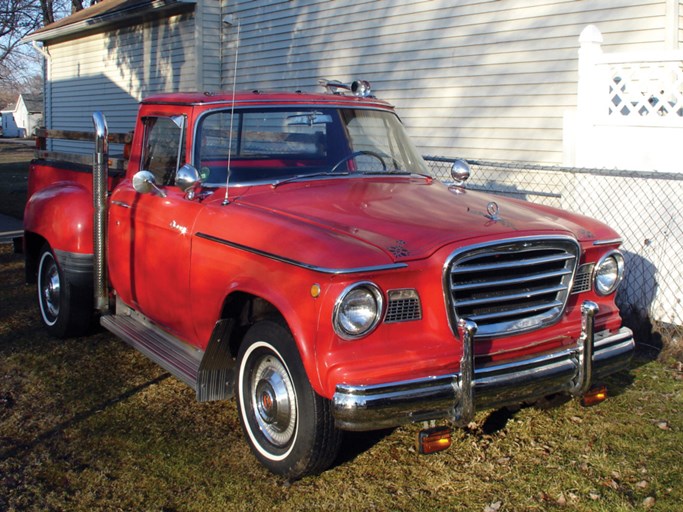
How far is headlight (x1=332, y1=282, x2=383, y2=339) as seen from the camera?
332 centimetres

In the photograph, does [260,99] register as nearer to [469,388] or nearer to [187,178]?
[187,178]

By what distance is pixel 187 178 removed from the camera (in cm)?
427

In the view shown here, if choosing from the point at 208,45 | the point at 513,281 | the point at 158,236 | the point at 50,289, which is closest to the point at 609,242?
the point at 513,281

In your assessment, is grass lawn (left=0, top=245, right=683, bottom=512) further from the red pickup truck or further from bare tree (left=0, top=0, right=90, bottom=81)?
bare tree (left=0, top=0, right=90, bottom=81)

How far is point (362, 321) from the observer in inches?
132

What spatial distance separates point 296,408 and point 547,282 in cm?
144

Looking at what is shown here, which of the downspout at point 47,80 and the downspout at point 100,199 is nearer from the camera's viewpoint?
the downspout at point 100,199

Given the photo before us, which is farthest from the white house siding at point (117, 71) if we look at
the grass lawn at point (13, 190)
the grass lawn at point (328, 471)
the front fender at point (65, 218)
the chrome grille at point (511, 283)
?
the chrome grille at point (511, 283)

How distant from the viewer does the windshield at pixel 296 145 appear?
4680 mm

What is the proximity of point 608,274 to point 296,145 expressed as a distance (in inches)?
82.9

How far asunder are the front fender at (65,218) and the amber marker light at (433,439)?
3.41m

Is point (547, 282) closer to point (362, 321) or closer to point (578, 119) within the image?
point (362, 321)

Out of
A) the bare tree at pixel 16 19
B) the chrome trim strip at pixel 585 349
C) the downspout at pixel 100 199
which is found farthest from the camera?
the bare tree at pixel 16 19

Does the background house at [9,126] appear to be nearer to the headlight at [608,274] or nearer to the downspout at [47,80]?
the downspout at [47,80]
